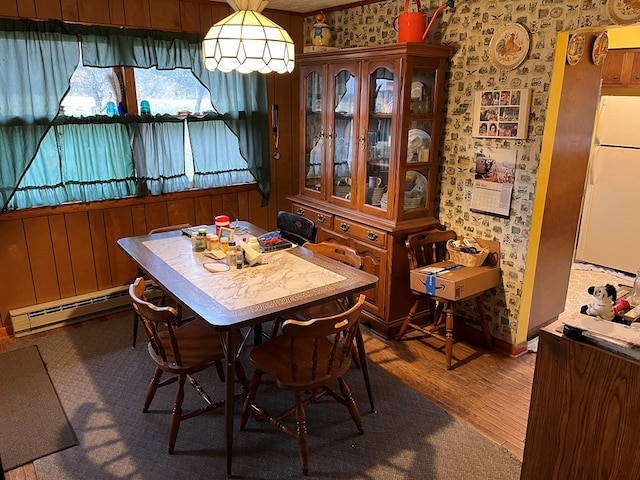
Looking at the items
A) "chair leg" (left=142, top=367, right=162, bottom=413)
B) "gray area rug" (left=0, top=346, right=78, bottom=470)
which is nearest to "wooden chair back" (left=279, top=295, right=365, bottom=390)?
"chair leg" (left=142, top=367, right=162, bottom=413)

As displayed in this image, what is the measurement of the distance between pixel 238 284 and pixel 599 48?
2531mm

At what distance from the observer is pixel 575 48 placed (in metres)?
2.77

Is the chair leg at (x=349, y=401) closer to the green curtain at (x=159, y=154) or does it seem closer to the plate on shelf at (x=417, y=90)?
the plate on shelf at (x=417, y=90)

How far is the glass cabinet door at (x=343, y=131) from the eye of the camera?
352 cm

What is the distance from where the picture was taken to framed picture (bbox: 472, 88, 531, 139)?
2875mm

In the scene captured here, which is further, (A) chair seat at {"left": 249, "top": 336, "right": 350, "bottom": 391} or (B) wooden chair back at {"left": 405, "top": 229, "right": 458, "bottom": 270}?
(B) wooden chair back at {"left": 405, "top": 229, "right": 458, "bottom": 270}

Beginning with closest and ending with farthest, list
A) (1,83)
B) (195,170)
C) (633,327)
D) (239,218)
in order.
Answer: (633,327) → (1,83) → (195,170) → (239,218)

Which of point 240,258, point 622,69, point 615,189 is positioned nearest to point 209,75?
point 240,258

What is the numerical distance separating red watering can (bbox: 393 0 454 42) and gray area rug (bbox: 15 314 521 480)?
2.13m

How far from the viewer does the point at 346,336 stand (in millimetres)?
2287

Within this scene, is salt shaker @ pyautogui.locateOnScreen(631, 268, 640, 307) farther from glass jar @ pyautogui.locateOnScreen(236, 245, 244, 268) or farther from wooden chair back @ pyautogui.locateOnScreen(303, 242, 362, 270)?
glass jar @ pyautogui.locateOnScreen(236, 245, 244, 268)

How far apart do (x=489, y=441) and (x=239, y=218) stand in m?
2.71

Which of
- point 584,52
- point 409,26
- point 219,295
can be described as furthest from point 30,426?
point 584,52

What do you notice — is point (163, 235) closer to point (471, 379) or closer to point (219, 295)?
point (219, 295)
